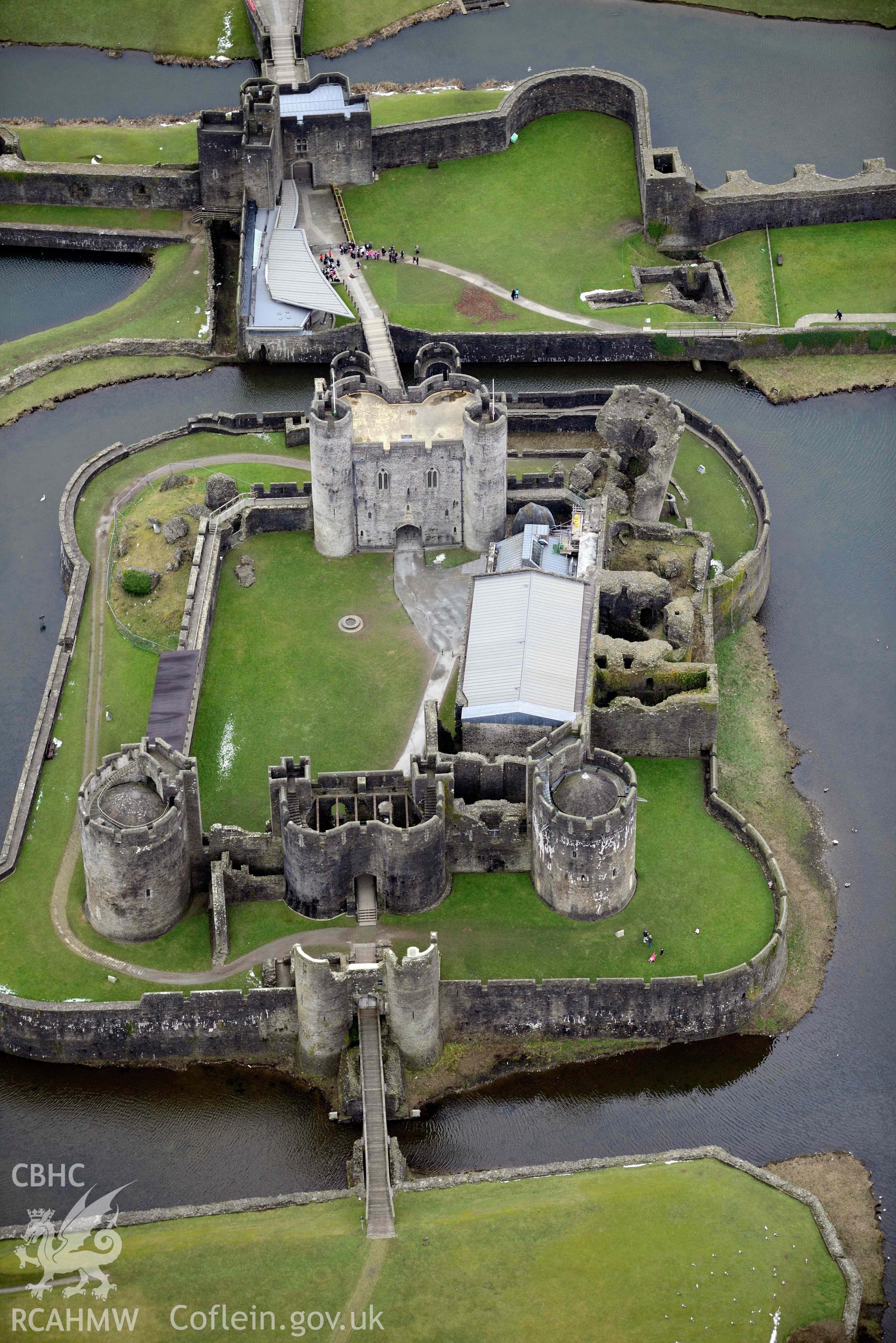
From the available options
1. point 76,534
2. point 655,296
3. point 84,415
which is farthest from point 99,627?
point 655,296

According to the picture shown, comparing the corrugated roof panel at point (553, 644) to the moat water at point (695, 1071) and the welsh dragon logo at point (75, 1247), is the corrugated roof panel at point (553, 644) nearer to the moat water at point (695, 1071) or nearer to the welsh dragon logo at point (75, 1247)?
the moat water at point (695, 1071)

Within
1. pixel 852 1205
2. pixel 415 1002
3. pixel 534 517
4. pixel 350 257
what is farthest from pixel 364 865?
pixel 350 257

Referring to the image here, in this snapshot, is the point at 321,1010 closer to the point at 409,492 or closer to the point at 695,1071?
the point at 695,1071

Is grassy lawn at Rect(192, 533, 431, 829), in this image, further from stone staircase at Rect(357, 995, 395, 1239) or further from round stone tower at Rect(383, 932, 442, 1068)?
round stone tower at Rect(383, 932, 442, 1068)

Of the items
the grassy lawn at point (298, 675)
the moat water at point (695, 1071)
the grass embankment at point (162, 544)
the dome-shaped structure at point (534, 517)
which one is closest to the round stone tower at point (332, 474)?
the grassy lawn at point (298, 675)

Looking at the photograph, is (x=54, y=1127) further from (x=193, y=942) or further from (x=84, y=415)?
(x=84, y=415)

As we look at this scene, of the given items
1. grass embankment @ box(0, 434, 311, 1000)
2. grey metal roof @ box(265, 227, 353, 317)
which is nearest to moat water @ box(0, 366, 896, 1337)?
grass embankment @ box(0, 434, 311, 1000)
